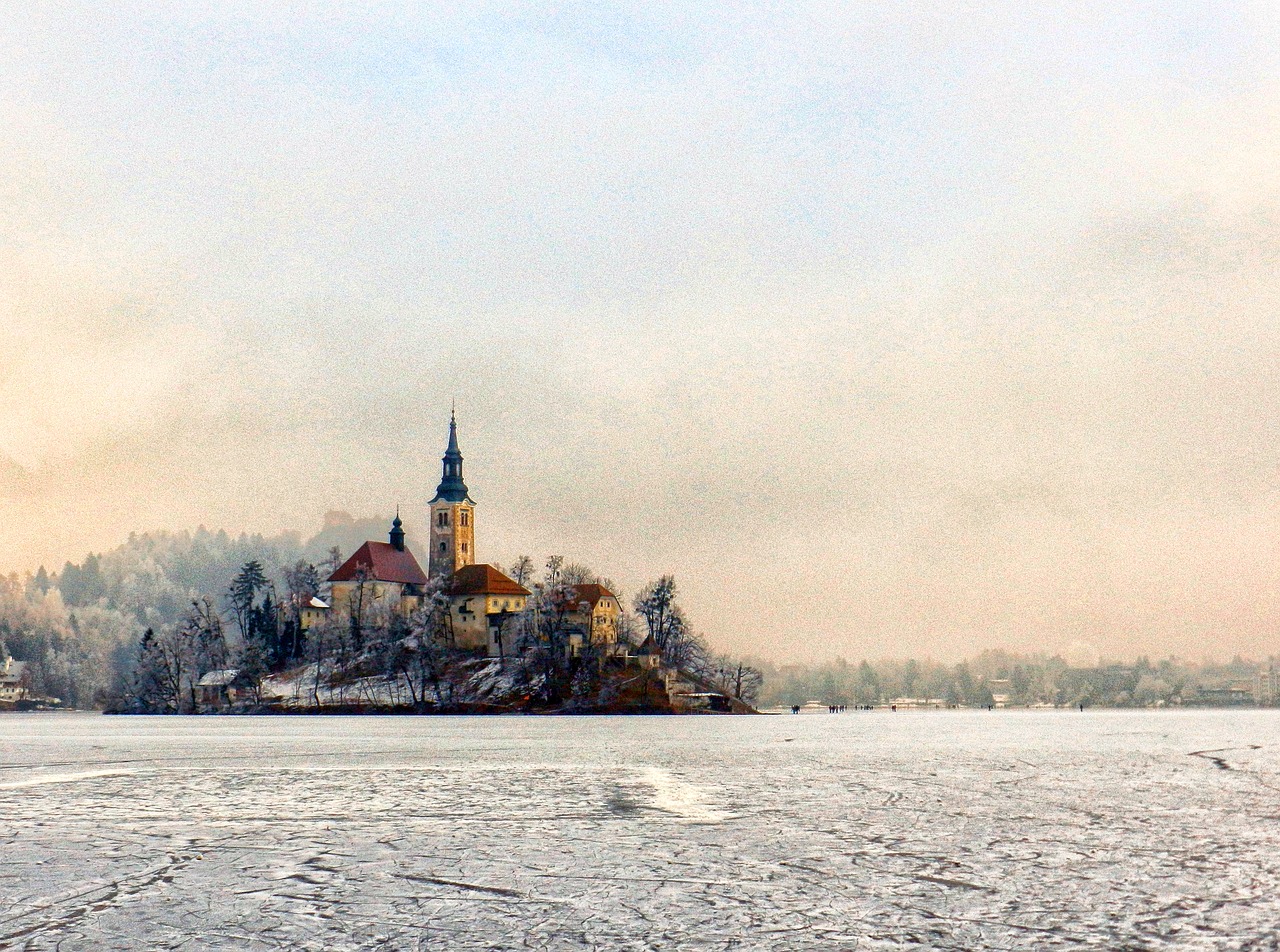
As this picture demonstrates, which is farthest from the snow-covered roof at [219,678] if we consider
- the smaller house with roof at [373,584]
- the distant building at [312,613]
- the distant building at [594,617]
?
the distant building at [594,617]

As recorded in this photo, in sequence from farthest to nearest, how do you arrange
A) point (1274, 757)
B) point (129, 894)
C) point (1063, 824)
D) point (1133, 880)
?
point (1274, 757) → point (1063, 824) → point (1133, 880) → point (129, 894)

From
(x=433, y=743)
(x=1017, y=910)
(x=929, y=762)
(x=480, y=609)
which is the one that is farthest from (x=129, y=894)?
(x=480, y=609)

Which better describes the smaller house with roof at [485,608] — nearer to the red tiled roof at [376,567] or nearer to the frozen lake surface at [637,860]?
the red tiled roof at [376,567]

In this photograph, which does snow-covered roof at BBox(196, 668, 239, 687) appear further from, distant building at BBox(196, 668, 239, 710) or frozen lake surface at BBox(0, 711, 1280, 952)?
frozen lake surface at BBox(0, 711, 1280, 952)

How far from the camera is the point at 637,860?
19000 millimetres

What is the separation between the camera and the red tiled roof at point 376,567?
19138cm

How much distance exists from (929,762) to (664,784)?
14.4 meters

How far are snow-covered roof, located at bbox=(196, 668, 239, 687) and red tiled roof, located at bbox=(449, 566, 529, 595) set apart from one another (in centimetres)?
3322

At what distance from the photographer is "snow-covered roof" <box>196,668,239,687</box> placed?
16975 cm

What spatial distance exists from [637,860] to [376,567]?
7061 inches

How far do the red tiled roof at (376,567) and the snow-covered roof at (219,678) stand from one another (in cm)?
2464

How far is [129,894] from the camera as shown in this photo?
1585cm

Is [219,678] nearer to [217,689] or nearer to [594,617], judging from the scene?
[217,689]

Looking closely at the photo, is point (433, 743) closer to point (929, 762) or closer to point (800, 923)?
point (929, 762)
